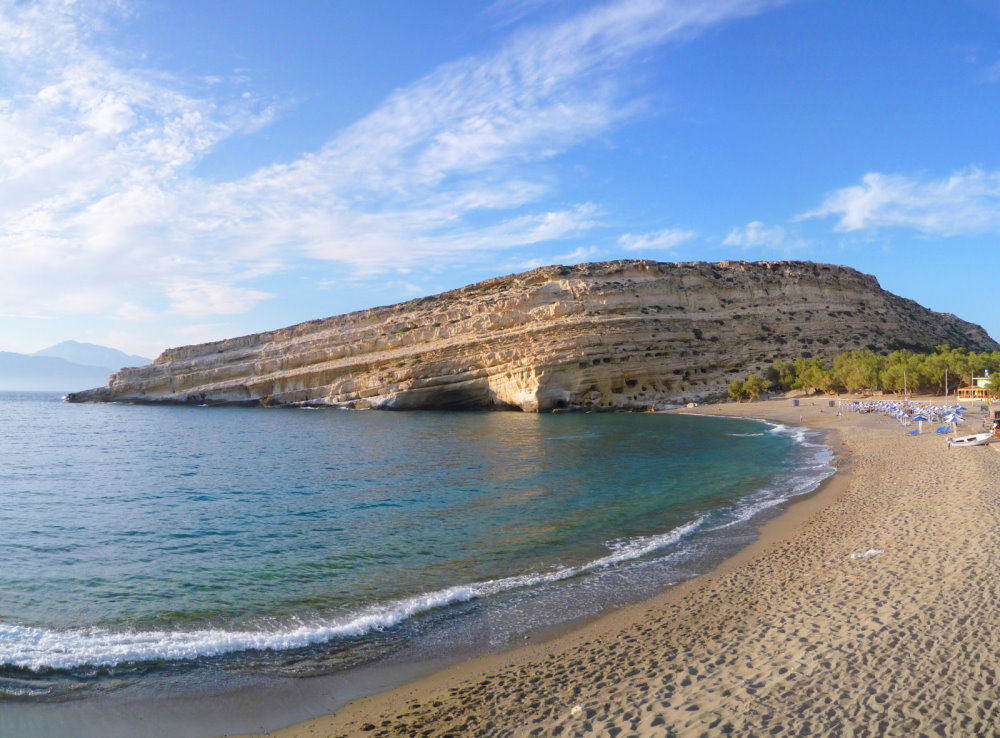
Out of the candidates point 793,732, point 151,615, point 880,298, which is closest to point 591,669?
point 793,732

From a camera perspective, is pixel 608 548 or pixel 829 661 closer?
pixel 829 661

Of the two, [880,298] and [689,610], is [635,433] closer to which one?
[689,610]

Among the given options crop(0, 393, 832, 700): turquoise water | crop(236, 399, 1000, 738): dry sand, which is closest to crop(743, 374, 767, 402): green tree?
crop(0, 393, 832, 700): turquoise water

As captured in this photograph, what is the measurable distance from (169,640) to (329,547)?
183 inches

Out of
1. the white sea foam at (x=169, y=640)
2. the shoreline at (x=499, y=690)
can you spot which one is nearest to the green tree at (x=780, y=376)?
the shoreline at (x=499, y=690)

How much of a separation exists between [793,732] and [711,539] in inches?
334

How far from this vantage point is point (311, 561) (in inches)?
461

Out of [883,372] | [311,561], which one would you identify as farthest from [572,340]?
[311,561]

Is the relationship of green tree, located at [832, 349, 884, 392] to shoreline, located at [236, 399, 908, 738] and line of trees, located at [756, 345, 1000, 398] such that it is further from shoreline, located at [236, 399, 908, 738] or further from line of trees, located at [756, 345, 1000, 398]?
shoreline, located at [236, 399, 908, 738]

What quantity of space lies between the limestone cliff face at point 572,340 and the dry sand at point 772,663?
160 feet

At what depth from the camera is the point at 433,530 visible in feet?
46.3

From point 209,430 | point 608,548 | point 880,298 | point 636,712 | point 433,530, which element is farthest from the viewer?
point 880,298

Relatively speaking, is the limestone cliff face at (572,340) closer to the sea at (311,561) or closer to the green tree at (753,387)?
the green tree at (753,387)

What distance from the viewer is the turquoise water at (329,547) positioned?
8062 mm
